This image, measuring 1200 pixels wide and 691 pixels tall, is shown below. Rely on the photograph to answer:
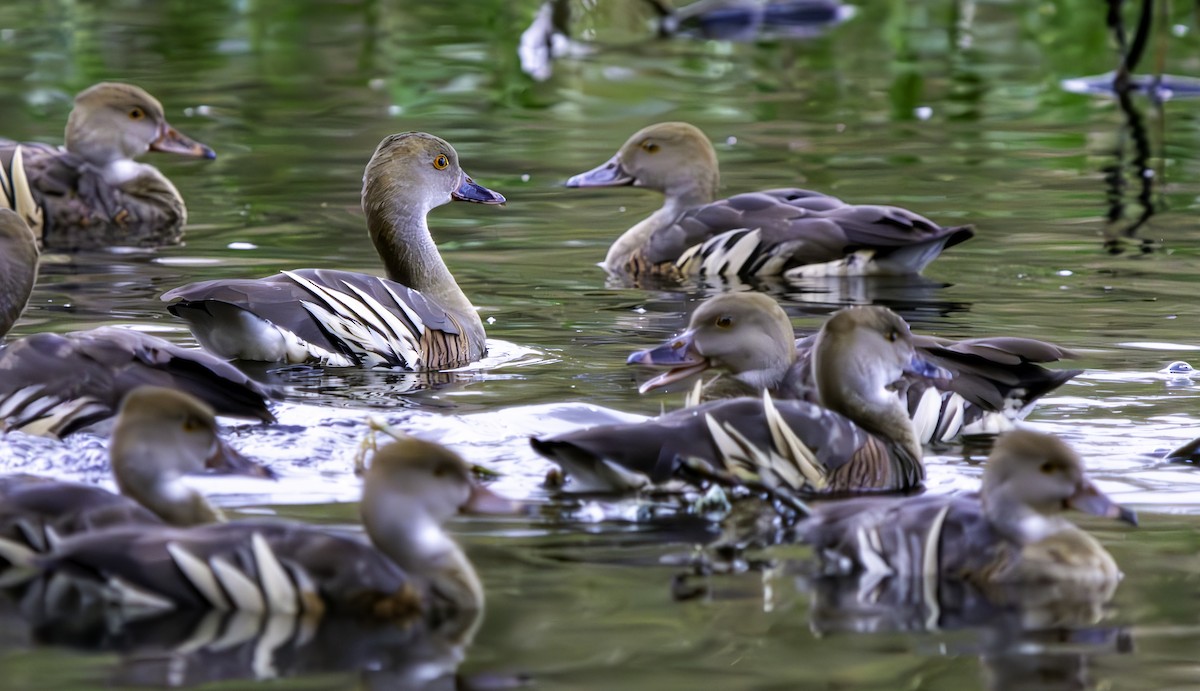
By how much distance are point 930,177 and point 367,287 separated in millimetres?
7179

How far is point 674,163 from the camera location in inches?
540

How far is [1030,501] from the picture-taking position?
622 centimetres

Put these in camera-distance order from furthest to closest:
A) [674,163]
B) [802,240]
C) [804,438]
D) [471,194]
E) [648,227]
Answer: [674,163]
[648,227]
[802,240]
[471,194]
[804,438]

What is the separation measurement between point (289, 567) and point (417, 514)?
0.42 metres

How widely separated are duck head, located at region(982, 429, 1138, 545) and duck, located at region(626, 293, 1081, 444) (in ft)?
6.23

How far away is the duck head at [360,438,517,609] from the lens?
585cm

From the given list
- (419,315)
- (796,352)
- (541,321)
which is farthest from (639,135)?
(796,352)

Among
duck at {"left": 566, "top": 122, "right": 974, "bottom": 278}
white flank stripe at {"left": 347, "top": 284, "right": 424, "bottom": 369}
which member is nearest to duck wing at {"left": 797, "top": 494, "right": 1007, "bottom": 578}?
white flank stripe at {"left": 347, "top": 284, "right": 424, "bottom": 369}

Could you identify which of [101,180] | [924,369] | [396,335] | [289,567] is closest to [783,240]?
[396,335]

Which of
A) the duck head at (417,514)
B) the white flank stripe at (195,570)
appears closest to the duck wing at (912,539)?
the duck head at (417,514)

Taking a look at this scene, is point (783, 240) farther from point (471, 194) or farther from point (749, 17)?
point (749, 17)

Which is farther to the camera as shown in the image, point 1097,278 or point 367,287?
point 1097,278

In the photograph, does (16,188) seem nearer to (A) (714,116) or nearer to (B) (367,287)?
(B) (367,287)

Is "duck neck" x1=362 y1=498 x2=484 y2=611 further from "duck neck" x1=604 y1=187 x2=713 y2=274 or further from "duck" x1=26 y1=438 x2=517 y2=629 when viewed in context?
"duck neck" x1=604 y1=187 x2=713 y2=274
